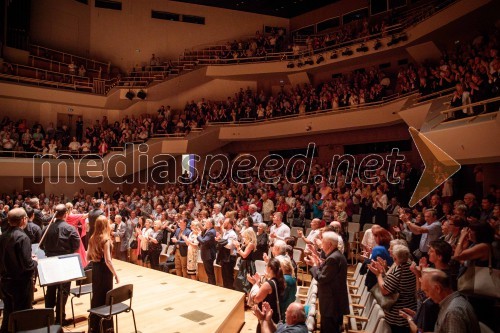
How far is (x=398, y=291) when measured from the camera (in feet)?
9.97

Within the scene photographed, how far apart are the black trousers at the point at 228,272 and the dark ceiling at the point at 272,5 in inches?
537

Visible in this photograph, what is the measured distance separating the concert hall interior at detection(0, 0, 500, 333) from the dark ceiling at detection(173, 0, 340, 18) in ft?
0.32

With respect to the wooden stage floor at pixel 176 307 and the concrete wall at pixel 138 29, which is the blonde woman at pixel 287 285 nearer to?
the wooden stage floor at pixel 176 307

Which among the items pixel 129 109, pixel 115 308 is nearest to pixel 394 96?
pixel 115 308

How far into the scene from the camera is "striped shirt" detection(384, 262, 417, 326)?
119 inches

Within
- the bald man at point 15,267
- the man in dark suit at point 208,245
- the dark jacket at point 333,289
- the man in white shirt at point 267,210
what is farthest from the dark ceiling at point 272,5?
the bald man at point 15,267

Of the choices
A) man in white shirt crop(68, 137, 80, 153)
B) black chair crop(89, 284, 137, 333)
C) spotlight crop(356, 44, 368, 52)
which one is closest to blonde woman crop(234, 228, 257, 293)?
black chair crop(89, 284, 137, 333)

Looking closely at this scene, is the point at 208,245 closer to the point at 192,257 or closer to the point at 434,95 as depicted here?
the point at 192,257

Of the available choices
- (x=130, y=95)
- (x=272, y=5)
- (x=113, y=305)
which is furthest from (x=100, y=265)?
(x=272, y=5)

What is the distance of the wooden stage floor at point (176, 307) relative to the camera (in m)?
4.64

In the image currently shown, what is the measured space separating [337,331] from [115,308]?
2329 mm

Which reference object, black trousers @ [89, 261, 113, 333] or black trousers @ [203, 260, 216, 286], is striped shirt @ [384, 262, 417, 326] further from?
black trousers @ [203, 260, 216, 286]

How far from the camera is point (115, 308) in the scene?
3973mm

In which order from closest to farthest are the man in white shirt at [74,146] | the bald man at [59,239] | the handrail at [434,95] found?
the bald man at [59,239] < the handrail at [434,95] < the man in white shirt at [74,146]
